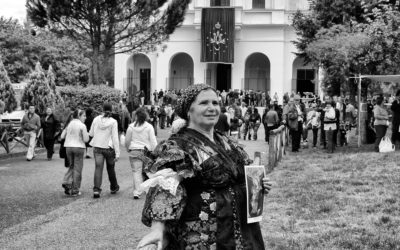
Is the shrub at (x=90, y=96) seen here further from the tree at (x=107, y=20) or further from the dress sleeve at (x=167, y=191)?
the dress sleeve at (x=167, y=191)

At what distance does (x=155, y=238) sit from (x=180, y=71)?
1868 inches

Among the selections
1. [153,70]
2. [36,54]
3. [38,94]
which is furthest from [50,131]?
[36,54]

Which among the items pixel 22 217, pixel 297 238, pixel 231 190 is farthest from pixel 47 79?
pixel 231 190

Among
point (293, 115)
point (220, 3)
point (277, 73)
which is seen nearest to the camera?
point (293, 115)

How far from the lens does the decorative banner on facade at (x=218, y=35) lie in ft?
153

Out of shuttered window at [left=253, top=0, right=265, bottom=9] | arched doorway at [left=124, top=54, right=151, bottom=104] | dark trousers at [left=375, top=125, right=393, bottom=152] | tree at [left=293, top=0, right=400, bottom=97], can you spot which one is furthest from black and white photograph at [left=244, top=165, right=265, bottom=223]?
shuttered window at [left=253, top=0, right=265, bottom=9]

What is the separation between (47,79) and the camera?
88.6 ft

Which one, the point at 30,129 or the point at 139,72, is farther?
the point at 139,72

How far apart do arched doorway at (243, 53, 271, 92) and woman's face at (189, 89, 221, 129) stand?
44057mm

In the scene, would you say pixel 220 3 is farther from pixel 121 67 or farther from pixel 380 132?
pixel 380 132

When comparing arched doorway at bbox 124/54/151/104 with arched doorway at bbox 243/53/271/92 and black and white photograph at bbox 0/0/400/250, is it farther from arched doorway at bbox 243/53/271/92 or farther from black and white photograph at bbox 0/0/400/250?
arched doorway at bbox 243/53/271/92

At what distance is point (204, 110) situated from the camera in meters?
4.16

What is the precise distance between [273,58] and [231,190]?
44.3m

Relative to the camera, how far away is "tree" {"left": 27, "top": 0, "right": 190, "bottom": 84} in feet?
88.4
